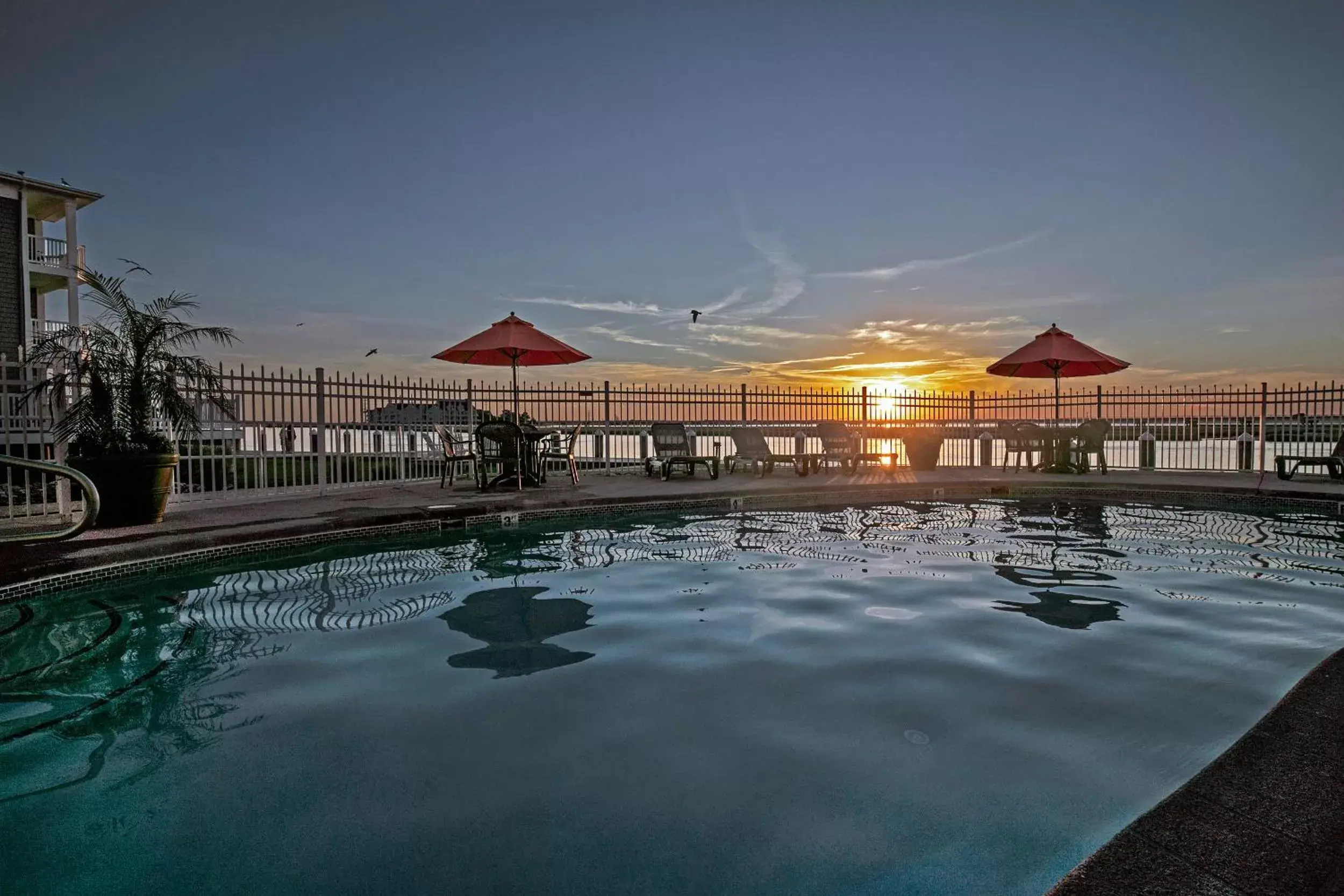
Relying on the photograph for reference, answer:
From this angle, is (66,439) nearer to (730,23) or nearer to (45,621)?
(45,621)

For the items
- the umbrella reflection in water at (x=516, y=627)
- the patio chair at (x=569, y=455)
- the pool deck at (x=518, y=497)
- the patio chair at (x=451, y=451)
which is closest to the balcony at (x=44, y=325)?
the patio chair at (x=451, y=451)

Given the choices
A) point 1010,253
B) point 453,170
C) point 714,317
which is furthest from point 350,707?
point 714,317

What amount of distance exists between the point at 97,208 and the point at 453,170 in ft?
63.6

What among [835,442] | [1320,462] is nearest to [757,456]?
[835,442]

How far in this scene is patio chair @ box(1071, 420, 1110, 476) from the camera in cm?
1299

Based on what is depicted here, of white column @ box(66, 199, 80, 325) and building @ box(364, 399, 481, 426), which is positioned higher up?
white column @ box(66, 199, 80, 325)

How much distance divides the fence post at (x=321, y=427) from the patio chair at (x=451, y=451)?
1.65 metres

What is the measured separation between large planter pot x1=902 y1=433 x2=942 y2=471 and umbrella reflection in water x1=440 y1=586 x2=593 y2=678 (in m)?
11.6

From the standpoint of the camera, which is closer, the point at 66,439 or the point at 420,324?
the point at 66,439

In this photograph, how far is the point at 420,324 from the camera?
1727cm

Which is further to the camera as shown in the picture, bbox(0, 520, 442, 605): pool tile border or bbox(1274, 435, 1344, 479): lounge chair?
bbox(1274, 435, 1344, 479): lounge chair

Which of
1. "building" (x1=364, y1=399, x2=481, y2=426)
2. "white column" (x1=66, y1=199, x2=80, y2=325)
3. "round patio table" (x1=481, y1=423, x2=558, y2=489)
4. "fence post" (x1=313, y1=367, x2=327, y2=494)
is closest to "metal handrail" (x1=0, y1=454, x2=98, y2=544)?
"fence post" (x1=313, y1=367, x2=327, y2=494)

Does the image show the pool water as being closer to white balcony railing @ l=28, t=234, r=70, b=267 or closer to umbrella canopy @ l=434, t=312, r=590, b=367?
umbrella canopy @ l=434, t=312, r=590, b=367

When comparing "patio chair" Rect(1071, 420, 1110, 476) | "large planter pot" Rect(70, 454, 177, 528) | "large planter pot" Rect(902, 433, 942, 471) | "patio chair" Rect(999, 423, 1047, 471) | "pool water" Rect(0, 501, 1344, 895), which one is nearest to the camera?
"pool water" Rect(0, 501, 1344, 895)
